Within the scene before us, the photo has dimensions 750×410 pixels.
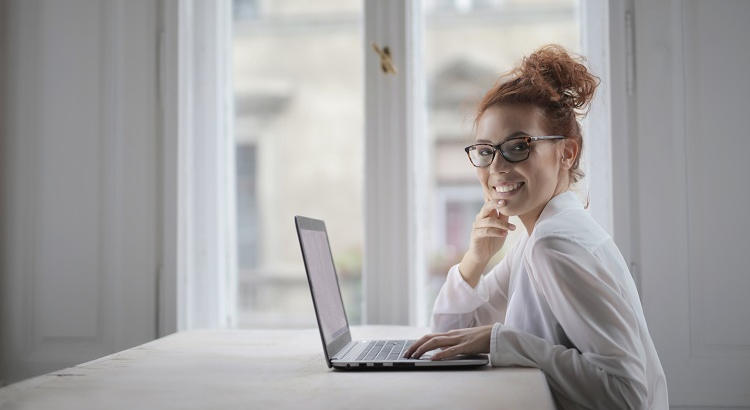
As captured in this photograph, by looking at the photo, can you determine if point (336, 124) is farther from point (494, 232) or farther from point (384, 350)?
point (384, 350)

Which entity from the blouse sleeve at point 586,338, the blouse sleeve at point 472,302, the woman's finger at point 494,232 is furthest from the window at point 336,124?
the blouse sleeve at point 586,338

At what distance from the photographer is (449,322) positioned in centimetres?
153

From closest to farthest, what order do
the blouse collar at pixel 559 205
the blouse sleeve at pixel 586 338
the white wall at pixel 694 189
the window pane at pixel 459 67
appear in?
the blouse sleeve at pixel 586 338 → the blouse collar at pixel 559 205 → the white wall at pixel 694 189 → the window pane at pixel 459 67

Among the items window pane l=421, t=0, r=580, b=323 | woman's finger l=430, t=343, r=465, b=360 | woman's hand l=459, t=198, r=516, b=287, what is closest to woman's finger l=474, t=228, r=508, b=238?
woman's hand l=459, t=198, r=516, b=287

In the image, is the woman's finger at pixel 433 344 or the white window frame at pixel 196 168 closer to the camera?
the woman's finger at pixel 433 344

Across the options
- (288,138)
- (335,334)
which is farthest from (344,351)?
(288,138)

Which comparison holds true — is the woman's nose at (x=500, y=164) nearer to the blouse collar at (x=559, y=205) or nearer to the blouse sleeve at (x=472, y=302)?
the blouse collar at (x=559, y=205)

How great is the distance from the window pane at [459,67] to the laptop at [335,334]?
2.54 ft

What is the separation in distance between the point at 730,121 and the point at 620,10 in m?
0.43

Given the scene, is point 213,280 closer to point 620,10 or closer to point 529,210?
point 529,210

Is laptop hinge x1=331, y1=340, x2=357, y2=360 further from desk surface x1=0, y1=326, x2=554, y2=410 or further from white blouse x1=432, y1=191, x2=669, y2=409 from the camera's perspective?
white blouse x1=432, y1=191, x2=669, y2=409

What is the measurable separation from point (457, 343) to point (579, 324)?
20 centimetres

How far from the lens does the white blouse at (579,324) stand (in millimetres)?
1015

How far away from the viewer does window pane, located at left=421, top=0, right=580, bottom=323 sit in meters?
2.19
